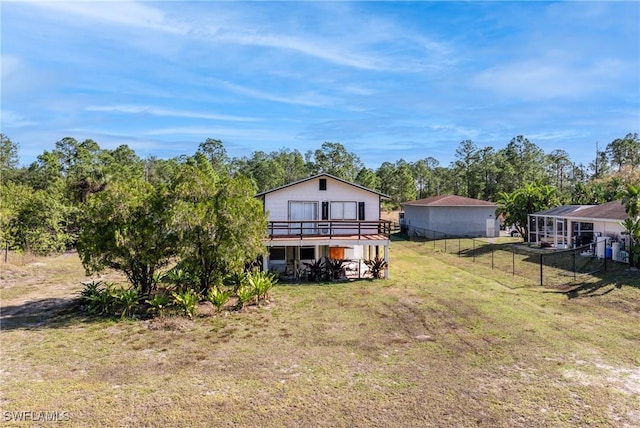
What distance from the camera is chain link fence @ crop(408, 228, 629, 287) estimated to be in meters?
19.1

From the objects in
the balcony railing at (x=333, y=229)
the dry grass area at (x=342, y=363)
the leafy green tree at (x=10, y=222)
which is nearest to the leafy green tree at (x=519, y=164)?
the balcony railing at (x=333, y=229)

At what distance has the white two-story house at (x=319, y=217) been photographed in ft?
66.1

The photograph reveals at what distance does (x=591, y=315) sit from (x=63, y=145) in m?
54.5

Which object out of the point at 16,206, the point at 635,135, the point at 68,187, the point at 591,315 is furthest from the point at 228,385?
the point at 635,135

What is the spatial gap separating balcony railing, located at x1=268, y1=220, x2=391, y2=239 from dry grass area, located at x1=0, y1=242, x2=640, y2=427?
462 centimetres

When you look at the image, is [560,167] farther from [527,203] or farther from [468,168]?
[527,203]

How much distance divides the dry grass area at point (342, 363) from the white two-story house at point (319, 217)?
16.0 feet

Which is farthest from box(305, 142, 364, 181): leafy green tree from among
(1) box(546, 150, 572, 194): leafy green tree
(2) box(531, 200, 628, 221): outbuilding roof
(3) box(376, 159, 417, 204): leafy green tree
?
(2) box(531, 200, 628, 221): outbuilding roof

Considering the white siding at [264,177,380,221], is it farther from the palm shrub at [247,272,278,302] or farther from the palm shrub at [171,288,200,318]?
the palm shrub at [171,288,200,318]

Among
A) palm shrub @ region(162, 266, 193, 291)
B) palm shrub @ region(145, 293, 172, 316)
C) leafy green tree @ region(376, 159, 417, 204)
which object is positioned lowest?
Result: palm shrub @ region(145, 293, 172, 316)

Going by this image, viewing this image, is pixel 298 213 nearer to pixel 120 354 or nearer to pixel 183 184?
pixel 183 184

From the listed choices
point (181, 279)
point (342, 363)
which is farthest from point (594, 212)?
point (181, 279)

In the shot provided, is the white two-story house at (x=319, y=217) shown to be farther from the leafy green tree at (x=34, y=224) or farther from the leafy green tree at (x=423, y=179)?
the leafy green tree at (x=423, y=179)

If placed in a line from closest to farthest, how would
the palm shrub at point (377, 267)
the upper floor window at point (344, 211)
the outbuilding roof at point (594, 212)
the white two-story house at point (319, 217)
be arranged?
the palm shrub at point (377, 267), the white two-story house at point (319, 217), the upper floor window at point (344, 211), the outbuilding roof at point (594, 212)
